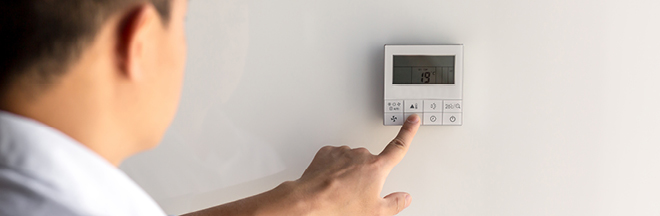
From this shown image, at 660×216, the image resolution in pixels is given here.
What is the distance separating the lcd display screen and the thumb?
0.47ft

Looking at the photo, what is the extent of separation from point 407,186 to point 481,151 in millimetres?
108

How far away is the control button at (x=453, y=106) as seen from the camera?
0.52m

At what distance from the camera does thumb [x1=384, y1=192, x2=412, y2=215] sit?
51 cm

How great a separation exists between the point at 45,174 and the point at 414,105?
15.4 inches

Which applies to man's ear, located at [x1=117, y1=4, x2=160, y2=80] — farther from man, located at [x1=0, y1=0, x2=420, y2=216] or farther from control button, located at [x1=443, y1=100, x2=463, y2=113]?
control button, located at [x1=443, y1=100, x2=463, y2=113]

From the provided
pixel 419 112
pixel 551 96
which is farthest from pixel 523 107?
pixel 419 112

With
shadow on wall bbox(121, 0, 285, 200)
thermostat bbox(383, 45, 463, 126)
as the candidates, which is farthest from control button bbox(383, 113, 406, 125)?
shadow on wall bbox(121, 0, 285, 200)

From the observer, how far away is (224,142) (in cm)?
56

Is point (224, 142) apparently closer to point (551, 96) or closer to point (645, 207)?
point (551, 96)

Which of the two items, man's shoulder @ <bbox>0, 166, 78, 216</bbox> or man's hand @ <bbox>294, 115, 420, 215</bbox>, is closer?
man's shoulder @ <bbox>0, 166, 78, 216</bbox>

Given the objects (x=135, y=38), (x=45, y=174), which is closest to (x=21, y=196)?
(x=45, y=174)

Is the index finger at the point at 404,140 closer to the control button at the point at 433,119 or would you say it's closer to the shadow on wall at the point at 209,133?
the control button at the point at 433,119

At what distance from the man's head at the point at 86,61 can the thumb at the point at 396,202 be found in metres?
0.30

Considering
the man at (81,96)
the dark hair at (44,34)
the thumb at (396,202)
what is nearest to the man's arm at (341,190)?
the thumb at (396,202)
